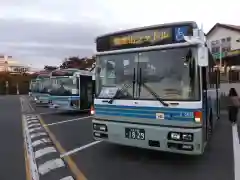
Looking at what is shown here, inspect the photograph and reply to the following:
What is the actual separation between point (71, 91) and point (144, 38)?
11657 mm

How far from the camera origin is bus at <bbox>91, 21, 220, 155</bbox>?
651cm

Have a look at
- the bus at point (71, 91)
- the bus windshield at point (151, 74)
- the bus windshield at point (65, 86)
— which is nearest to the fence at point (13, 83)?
the bus windshield at point (65, 86)

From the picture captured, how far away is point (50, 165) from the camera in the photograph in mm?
7160

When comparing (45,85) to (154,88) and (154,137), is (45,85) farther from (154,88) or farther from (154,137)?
(154,137)

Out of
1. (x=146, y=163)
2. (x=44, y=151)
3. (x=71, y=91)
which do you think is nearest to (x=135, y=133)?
(x=146, y=163)

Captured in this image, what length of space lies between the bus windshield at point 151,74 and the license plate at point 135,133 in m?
0.70

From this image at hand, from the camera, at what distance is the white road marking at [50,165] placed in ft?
22.2

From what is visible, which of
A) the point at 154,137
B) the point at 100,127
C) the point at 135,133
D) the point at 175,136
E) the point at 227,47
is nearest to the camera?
the point at 175,136

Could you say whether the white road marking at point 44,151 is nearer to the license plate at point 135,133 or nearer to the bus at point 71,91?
the license plate at point 135,133

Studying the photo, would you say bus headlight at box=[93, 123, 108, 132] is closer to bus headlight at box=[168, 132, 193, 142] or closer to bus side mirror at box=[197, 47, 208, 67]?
bus headlight at box=[168, 132, 193, 142]

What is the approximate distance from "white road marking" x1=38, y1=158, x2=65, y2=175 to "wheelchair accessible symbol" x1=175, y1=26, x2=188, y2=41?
11.8 ft

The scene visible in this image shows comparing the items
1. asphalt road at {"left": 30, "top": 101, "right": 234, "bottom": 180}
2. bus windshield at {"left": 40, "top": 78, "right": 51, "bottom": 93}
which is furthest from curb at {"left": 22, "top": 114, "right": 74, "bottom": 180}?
bus windshield at {"left": 40, "top": 78, "right": 51, "bottom": 93}

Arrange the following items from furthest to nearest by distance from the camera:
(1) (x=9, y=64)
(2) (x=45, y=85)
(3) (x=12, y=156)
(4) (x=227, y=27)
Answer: (1) (x=9, y=64) < (4) (x=227, y=27) < (2) (x=45, y=85) < (3) (x=12, y=156)

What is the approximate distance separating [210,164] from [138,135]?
5.91 feet
